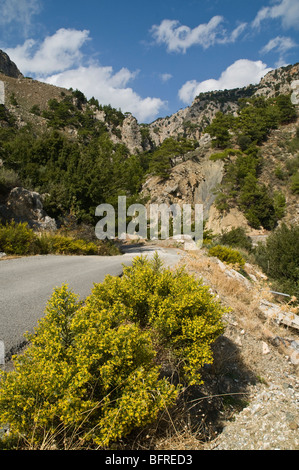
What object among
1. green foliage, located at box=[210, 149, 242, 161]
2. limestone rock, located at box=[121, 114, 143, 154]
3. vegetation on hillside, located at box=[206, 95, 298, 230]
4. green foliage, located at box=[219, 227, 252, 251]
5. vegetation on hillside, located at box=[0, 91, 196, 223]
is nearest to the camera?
vegetation on hillside, located at box=[0, 91, 196, 223]

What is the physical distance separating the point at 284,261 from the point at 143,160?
1666 inches

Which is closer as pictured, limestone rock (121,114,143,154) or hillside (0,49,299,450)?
A: hillside (0,49,299,450)

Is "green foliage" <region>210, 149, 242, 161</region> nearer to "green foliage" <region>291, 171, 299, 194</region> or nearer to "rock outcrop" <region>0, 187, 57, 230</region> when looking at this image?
"green foliage" <region>291, 171, 299, 194</region>

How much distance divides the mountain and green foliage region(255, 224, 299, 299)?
8.79m

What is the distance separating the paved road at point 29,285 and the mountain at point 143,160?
12.3 feet

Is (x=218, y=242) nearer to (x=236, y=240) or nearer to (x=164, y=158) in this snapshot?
(x=236, y=240)

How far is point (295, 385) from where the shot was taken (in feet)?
13.7

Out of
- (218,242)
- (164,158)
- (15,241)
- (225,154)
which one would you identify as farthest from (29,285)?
(225,154)

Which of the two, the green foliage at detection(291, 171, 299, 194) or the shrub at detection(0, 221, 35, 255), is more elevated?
the green foliage at detection(291, 171, 299, 194)

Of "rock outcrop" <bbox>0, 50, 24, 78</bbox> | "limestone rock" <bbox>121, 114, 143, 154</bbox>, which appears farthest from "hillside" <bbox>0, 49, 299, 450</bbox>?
"rock outcrop" <bbox>0, 50, 24, 78</bbox>

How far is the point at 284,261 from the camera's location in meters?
11.6

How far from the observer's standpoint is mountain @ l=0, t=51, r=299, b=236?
15258 millimetres

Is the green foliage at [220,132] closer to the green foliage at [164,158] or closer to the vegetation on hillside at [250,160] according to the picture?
the vegetation on hillside at [250,160]
